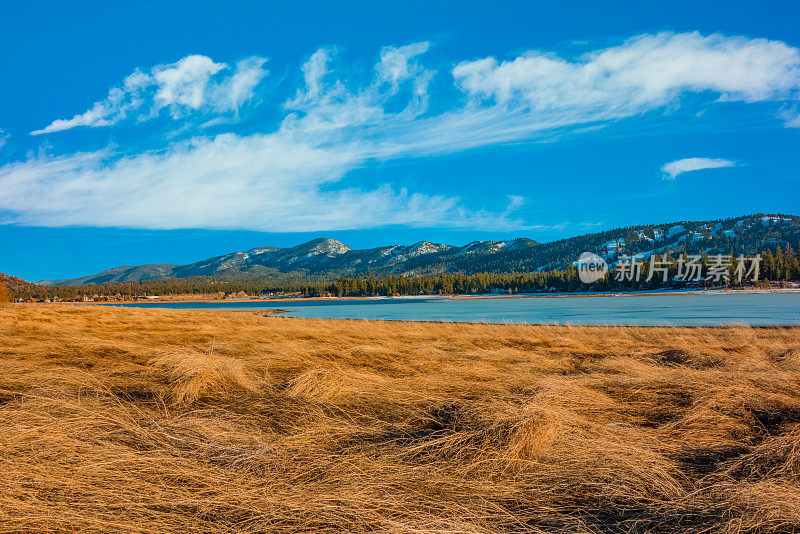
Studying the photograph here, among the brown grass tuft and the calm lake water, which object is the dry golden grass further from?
the calm lake water

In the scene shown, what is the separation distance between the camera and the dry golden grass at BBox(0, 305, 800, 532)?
2449 millimetres

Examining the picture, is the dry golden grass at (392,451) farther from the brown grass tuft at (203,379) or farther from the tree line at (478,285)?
the tree line at (478,285)

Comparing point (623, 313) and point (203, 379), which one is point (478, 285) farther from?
point (203, 379)

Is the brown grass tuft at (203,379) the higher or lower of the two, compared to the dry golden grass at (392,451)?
higher

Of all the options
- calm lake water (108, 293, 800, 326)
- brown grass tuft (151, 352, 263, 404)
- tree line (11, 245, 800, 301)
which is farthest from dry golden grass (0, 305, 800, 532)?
tree line (11, 245, 800, 301)

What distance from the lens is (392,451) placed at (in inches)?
134

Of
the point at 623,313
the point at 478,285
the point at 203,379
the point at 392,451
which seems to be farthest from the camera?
the point at 478,285

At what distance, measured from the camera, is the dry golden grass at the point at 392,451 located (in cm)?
245

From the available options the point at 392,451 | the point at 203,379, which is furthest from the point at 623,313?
the point at 392,451

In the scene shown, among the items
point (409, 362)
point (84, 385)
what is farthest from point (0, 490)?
point (409, 362)

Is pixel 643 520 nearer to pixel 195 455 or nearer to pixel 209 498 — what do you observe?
pixel 209 498

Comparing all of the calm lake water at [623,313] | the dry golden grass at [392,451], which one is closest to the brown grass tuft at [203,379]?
the dry golden grass at [392,451]

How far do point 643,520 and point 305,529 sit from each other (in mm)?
1742

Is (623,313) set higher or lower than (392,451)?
lower
